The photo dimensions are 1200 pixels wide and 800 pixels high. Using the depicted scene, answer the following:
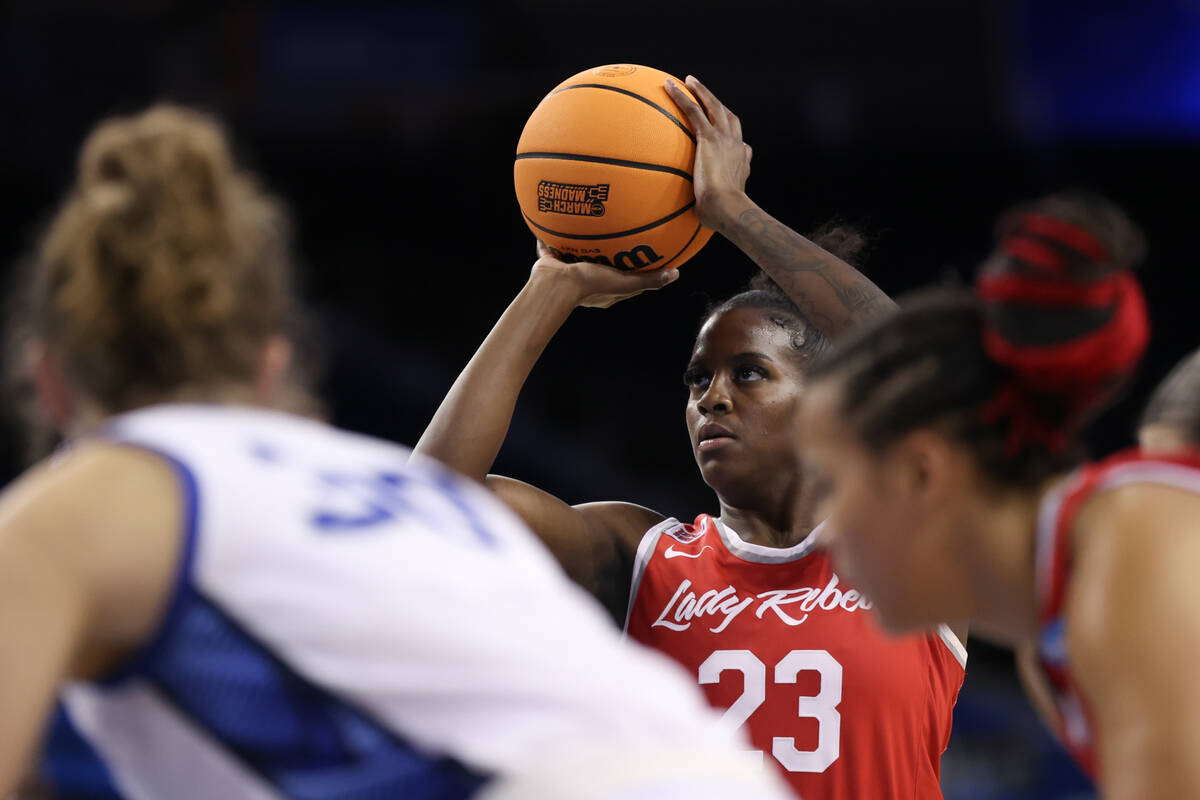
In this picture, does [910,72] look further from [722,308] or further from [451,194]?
[722,308]

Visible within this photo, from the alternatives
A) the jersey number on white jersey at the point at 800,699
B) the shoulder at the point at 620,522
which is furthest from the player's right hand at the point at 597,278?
the jersey number on white jersey at the point at 800,699

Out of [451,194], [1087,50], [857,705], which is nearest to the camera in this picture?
[857,705]

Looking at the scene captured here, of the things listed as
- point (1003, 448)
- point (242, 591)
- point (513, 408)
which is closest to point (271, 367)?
point (242, 591)

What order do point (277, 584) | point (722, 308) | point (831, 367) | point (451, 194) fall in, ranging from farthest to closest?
point (451, 194), point (722, 308), point (831, 367), point (277, 584)

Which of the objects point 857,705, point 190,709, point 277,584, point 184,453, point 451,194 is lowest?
point 451,194

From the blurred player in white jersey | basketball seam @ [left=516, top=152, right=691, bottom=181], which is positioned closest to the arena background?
basketball seam @ [left=516, top=152, right=691, bottom=181]

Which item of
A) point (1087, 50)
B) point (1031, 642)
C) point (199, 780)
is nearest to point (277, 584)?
point (199, 780)

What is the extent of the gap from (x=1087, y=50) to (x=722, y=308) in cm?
602

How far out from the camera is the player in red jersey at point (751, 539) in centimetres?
279

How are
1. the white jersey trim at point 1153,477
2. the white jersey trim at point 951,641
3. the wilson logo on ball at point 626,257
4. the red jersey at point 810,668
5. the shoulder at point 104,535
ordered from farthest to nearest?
the wilson logo on ball at point 626,257 → the white jersey trim at point 951,641 → the red jersey at point 810,668 → the white jersey trim at point 1153,477 → the shoulder at point 104,535

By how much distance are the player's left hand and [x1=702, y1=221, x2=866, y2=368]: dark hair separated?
287 mm

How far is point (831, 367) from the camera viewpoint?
5.95 ft

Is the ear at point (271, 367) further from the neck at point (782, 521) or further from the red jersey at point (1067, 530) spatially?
the neck at point (782, 521)

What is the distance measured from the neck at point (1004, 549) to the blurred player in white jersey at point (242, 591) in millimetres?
446
